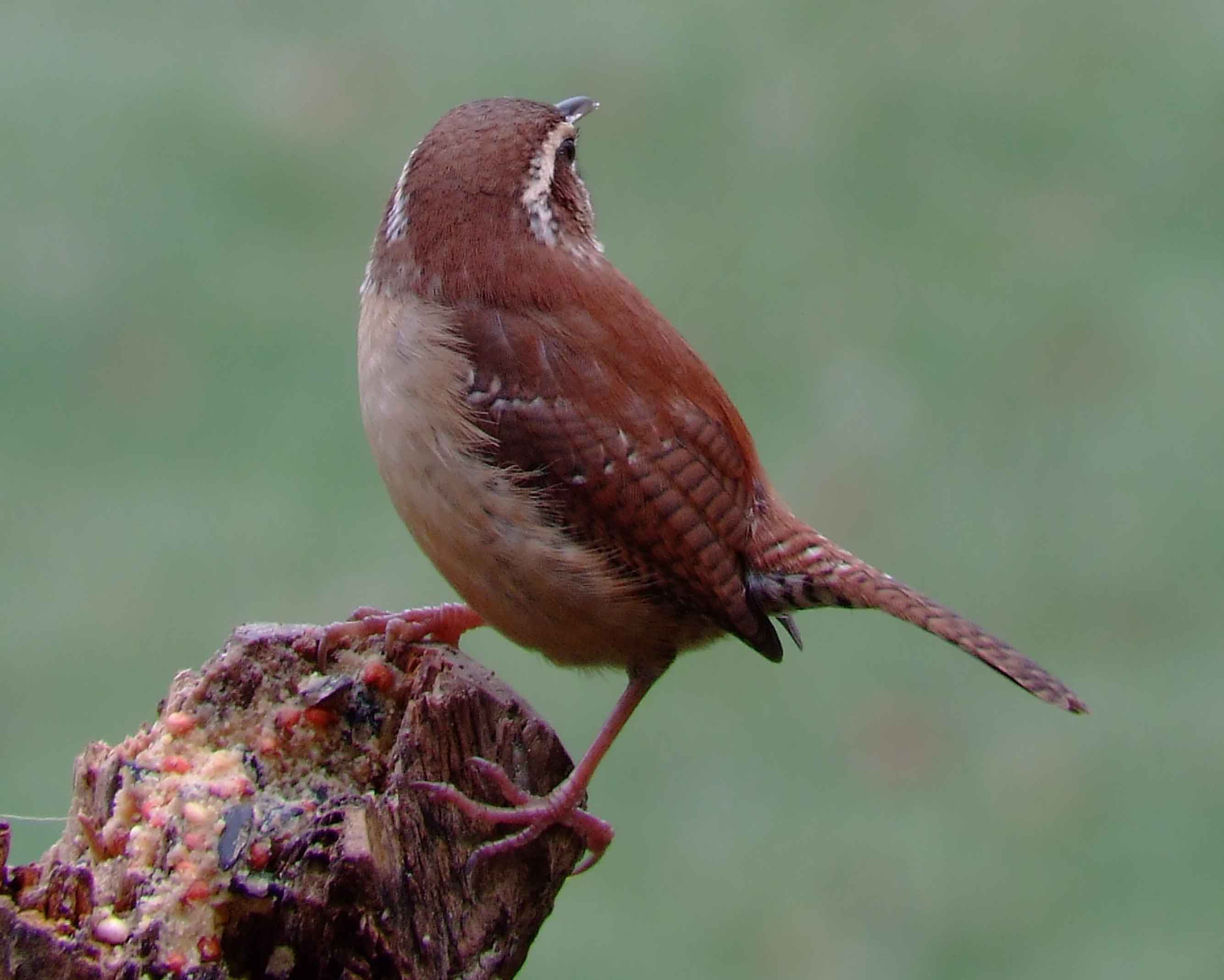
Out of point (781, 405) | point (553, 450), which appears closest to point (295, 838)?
point (553, 450)

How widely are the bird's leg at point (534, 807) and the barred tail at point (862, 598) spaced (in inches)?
19.4

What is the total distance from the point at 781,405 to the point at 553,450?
177 inches

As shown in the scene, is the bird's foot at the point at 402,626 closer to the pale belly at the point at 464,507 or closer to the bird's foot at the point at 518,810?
the pale belly at the point at 464,507

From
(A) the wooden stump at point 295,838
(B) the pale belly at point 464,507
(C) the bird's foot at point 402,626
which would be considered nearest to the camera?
(A) the wooden stump at point 295,838

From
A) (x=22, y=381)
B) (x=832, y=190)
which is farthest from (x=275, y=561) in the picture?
(x=832, y=190)

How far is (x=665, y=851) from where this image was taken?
6.93m

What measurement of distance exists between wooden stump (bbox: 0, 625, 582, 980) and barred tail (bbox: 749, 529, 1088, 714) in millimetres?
771

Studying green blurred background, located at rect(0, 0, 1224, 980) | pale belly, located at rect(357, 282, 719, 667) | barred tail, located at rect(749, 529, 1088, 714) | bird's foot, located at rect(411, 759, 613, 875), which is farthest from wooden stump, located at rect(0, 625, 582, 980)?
green blurred background, located at rect(0, 0, 1224, 980)

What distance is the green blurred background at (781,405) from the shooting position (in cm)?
698

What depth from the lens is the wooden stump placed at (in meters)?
3.04

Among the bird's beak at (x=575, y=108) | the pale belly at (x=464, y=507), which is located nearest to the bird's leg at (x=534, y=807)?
the pale belly at (x=464, y=507)

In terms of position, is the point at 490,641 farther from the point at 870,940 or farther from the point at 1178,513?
the point at 1178,513

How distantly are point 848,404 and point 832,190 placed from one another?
141 centimetres

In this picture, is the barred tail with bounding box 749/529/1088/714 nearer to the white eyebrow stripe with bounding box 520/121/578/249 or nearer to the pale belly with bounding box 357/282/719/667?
the pale belly with bounding box 357/282/719/667
